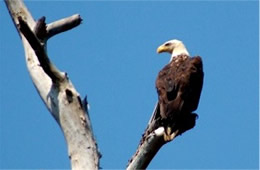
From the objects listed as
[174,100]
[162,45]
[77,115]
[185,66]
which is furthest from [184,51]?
[77,115]

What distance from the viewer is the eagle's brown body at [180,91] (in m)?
6.40

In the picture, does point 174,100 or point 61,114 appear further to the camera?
point 174,100

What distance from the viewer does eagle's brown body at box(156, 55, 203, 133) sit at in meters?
6.40

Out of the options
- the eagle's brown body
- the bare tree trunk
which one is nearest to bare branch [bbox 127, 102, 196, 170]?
the bare tree trunk

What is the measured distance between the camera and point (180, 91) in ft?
22.0

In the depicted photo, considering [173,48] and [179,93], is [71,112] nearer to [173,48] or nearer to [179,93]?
[179,93]

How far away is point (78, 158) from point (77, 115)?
431mm

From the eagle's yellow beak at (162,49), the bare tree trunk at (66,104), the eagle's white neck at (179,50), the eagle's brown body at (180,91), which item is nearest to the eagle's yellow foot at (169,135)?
the eagle's brown body at (180,91)

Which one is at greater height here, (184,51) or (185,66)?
(184,51)

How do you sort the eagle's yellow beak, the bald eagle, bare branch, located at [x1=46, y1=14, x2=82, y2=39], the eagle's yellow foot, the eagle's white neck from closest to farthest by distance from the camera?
the eagle's yellow foot, the bald eagle, bare branch, located at [x1=46, y1=14, x2=82, y2=39], the eagle's white neck, the eagle's yellow beak

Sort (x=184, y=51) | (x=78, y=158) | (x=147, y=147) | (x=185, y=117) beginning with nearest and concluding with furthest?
(x=147, y=147) → (x=78, y=158) → (x=185, y=117) → (x=184, y=51)

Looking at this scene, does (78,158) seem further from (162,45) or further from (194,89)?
(162,45)

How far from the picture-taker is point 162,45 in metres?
9.29

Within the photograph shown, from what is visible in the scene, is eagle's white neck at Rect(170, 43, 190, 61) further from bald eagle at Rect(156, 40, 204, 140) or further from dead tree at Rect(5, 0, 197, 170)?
dead tree at Rect(5, 0, 197, 170)
